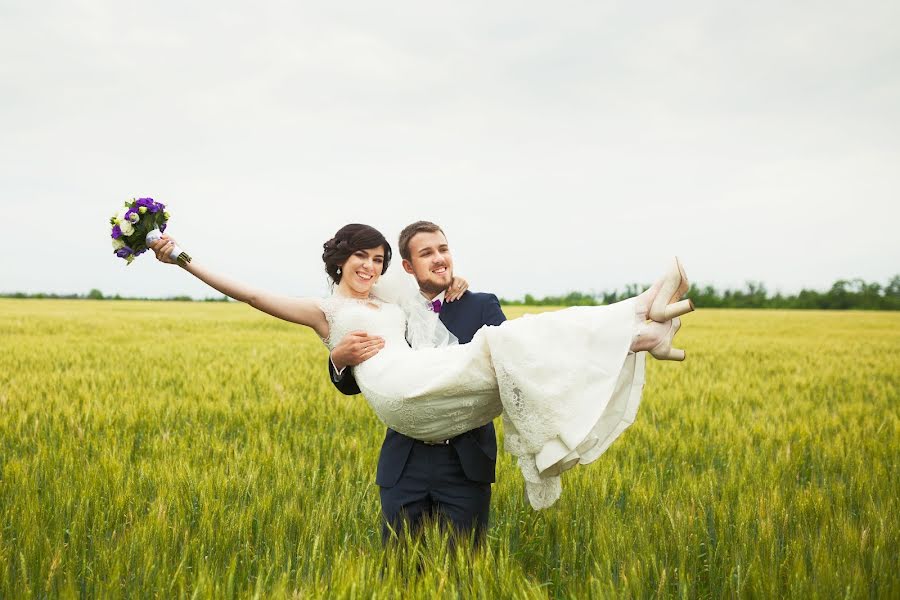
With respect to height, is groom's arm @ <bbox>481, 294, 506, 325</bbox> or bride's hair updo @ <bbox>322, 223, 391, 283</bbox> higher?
bride's hair updo @ <bbox>322, 223, 391, 283</bbox>

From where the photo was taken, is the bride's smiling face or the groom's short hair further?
the bride's smiling face

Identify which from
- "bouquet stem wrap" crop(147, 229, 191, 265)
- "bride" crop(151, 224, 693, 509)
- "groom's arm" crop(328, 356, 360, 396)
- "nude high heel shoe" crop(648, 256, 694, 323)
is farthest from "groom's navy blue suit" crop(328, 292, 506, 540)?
"bouquet stem wrap" crop(147, 229, 191, 265)

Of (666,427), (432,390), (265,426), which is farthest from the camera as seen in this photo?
(666,427)

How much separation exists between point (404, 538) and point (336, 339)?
0.89 m

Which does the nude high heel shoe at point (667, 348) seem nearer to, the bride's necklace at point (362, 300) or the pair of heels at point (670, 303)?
the pair of heels at point (670, 303)

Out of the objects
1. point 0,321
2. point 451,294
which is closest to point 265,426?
point 451,294

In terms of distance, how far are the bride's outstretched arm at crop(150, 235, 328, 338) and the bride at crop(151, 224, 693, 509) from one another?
7cm

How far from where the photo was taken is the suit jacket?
2.48 metres

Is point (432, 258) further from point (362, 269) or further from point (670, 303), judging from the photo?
point (670, 303)

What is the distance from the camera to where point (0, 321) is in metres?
16.0

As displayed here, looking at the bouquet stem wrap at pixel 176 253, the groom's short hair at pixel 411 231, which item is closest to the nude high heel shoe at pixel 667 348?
the groom's short hair at pixel 411 231

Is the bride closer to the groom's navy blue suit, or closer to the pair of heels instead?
the pair of heels

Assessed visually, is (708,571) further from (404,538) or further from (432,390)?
(432,390)

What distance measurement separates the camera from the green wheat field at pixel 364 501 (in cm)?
229
